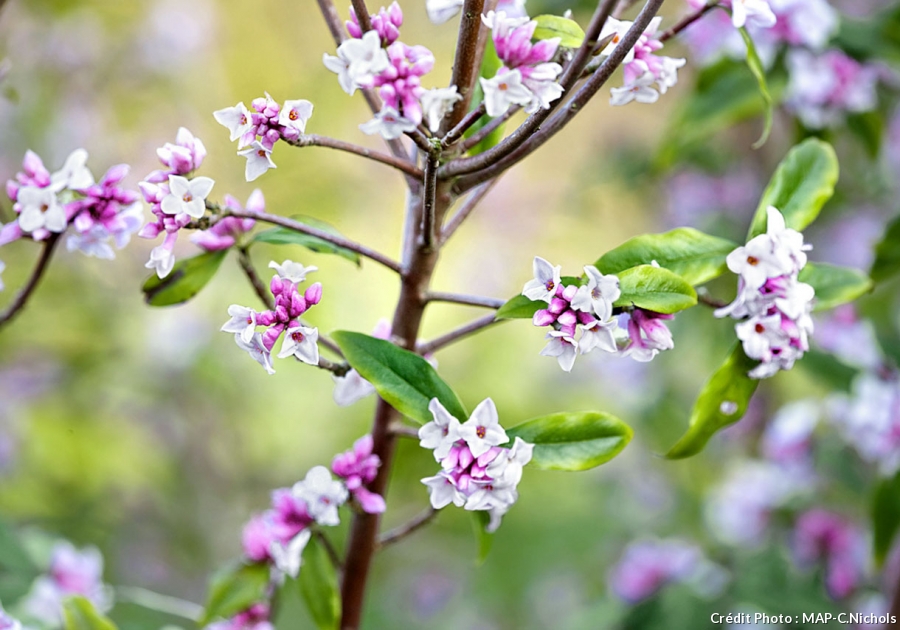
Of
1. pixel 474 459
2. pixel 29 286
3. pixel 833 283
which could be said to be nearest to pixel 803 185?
pixel 833 283

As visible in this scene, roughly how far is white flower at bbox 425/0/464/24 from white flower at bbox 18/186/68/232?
0.27 metres

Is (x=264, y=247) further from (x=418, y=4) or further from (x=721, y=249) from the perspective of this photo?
(x=721, y=249)

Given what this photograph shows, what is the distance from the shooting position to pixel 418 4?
5.87 feet

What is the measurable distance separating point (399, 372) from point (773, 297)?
0.71 ft

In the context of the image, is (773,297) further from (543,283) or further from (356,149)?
(356,149)

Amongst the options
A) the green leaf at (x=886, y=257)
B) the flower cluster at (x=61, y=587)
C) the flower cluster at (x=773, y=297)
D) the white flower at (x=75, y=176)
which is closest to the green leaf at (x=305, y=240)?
the white flower at (x=75, y=176)

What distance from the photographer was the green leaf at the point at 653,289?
43 centimetres

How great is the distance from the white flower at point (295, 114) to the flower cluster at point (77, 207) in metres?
0.17

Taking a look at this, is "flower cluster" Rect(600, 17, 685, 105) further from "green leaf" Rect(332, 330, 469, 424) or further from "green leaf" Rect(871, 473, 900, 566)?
"green leaf" Rect(871, 473, 900, 566)

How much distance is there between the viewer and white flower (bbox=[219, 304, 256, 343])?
0.43 metres

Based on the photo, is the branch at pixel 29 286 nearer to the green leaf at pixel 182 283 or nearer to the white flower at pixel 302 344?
the green leaf at pixel 182 283

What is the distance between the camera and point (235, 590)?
0.61 metres

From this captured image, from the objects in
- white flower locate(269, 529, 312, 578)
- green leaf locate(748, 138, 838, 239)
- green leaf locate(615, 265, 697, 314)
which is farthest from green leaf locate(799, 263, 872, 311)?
white flower locate(269, 529, 312, 578)

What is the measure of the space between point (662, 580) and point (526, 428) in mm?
610
